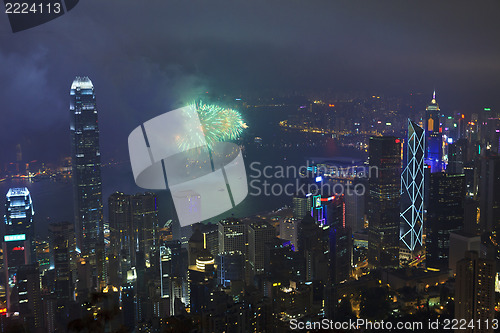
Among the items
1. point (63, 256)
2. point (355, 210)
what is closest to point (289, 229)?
point (355, 210)

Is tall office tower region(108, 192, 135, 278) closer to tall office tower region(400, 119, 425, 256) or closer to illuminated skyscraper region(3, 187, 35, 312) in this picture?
illuminated skyscraper region(3, 187, 35, 312)

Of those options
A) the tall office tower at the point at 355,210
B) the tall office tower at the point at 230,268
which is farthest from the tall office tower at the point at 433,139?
the tall office tower at the point at 230,268

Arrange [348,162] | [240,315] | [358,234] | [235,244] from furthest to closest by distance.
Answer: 1. [348,162]
2. [358,234]
3. [235,244]
4. [240,315]

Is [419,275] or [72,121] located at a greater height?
[72,121]

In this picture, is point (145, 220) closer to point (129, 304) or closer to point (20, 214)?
point (20, 214)

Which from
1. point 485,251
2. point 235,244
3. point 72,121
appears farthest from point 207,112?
point 485,251

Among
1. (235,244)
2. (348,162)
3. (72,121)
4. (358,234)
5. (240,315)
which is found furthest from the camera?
(348,162)

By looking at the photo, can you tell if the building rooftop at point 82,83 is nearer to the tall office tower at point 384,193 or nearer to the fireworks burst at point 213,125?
the fireworks burst at point 213,125

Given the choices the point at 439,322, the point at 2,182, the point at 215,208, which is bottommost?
the point at 439,322

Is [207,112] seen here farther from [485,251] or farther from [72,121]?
[485,251]
